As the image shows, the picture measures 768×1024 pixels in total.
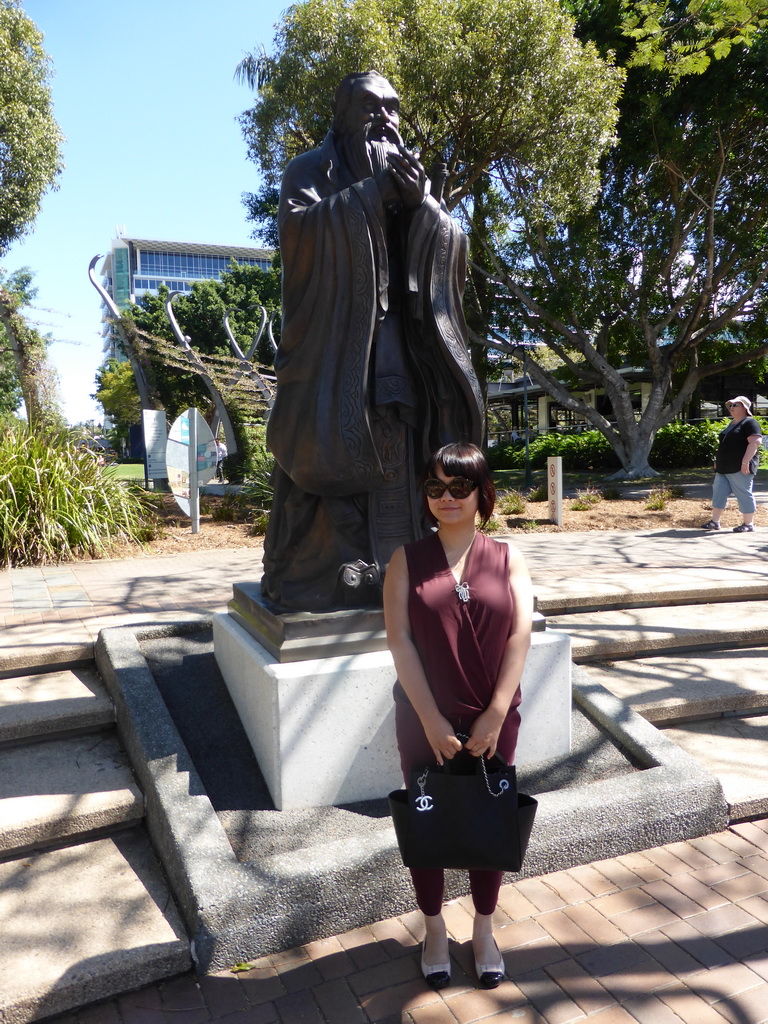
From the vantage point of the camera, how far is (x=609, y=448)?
22.6 meters

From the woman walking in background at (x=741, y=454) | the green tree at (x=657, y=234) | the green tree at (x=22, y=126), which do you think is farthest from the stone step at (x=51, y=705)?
the green tree at (x=22, y=126)

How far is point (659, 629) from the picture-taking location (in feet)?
15.7

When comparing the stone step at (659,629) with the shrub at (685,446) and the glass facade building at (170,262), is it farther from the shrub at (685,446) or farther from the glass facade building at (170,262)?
the glass facade building at (170,262)

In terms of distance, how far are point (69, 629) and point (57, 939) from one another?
2.53 metres

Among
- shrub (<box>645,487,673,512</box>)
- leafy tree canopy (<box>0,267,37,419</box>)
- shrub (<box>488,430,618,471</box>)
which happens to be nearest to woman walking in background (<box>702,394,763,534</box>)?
Result: shrub (<box>645,487,673,512</box>)

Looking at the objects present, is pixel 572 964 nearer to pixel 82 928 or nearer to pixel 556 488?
pixel 82 928

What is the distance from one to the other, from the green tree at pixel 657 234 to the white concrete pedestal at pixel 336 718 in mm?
13148

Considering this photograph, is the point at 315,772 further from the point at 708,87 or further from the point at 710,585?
the point at 708,87

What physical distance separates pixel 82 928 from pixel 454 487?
1.89 metres

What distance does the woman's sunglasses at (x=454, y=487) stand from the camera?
7.20 ft

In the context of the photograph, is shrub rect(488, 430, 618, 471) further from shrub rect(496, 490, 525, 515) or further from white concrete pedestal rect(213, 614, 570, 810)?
white concrete pedestal rect(213, 614, 570, 810)

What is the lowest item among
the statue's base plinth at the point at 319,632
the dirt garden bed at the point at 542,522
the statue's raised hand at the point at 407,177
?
the dirt garden bed at the point at 542,522

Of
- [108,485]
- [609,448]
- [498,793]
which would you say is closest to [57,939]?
[498,793]

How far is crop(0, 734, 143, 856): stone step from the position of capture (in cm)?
287
